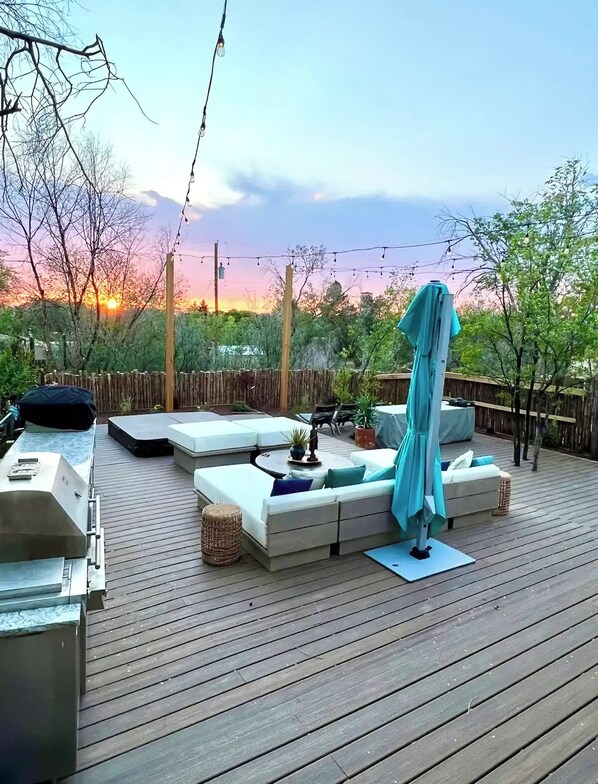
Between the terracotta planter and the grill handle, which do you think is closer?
the grill handle

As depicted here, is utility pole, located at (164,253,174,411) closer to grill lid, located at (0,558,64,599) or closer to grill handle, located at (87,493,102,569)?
grill handle, located at (87,493,102,569)

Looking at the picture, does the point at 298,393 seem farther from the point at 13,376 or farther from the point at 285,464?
the point at 13,376

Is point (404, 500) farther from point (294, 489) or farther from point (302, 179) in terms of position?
point (302, 179)

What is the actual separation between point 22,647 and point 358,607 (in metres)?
2.03

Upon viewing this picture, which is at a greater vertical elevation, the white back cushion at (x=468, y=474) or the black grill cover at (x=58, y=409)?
the black grill cover at (x=58, y=409)

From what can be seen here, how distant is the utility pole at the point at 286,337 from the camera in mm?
9461

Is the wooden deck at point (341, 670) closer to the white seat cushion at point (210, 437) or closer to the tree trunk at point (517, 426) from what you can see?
the white seat cushion at point (210, 437)

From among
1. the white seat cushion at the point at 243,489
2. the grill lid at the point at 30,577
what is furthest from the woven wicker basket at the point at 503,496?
the grill lid at the point at 30,577

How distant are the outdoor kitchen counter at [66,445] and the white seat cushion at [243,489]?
1036mm

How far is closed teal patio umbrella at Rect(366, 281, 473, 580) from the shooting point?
3492 millimetres

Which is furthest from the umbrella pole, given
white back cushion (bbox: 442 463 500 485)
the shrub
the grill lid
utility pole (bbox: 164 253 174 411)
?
utility pole (bbox: 164 253 174 411)

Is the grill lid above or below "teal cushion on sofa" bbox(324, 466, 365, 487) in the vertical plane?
above

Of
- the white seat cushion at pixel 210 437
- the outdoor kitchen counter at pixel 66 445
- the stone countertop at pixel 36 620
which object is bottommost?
the white seat cushion at pixel 210 437

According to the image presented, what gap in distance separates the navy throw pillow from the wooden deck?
1.90 ft
